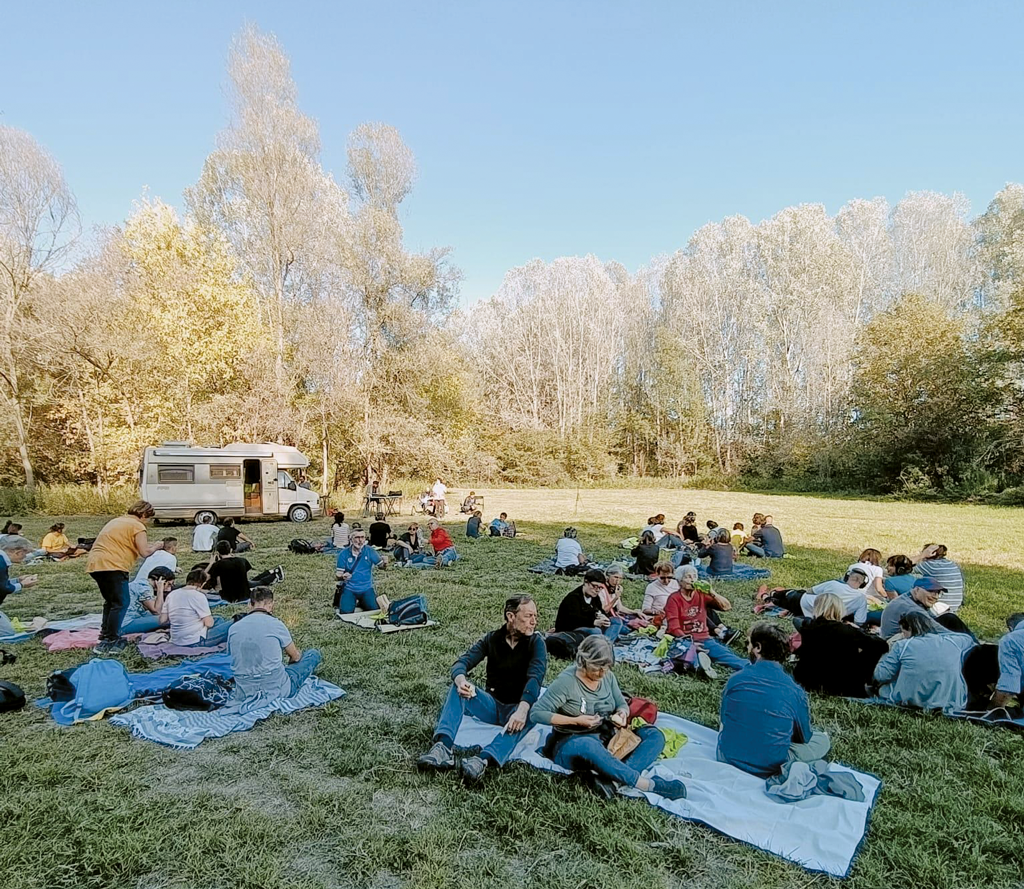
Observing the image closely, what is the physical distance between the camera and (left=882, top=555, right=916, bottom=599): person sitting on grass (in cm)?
822

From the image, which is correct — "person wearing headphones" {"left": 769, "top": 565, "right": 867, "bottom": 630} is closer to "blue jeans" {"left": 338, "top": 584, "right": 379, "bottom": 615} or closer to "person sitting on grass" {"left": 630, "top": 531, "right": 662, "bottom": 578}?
"person sitting on grass" {"left": 630, "top": 531, "right": 662, "bottom": 578}

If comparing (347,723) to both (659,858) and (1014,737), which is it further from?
(1014,737)

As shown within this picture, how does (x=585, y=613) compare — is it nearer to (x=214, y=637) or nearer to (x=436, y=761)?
(x=436, y=761)

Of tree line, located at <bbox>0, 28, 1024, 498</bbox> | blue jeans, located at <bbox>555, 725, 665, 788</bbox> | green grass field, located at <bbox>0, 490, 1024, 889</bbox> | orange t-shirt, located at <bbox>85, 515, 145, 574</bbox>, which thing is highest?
tree line, located at <bbox>0, 28, 1024, 498</bbox>

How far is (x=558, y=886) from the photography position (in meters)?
3.12

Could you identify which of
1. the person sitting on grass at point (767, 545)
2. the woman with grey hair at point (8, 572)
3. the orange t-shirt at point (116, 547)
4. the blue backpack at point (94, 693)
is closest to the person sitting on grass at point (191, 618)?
the orange t-shirt at point (116, 547)

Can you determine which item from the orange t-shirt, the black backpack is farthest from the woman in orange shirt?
the black backpack

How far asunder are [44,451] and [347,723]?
2809 cm

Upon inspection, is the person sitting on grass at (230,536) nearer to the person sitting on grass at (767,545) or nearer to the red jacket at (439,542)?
the red jacket at (439,542)

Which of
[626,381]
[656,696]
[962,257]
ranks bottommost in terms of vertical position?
[656,696]

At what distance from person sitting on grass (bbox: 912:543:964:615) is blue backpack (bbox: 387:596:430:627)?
663 cm

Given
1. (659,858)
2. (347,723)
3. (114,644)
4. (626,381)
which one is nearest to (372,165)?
(626,381)

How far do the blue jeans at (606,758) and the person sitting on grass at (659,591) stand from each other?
3682mm

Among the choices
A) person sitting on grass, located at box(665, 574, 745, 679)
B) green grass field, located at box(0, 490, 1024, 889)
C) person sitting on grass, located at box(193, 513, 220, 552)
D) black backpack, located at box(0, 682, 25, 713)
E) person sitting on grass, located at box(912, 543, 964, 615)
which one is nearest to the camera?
green grass field, located at box(0, 490, 1024, 889)
